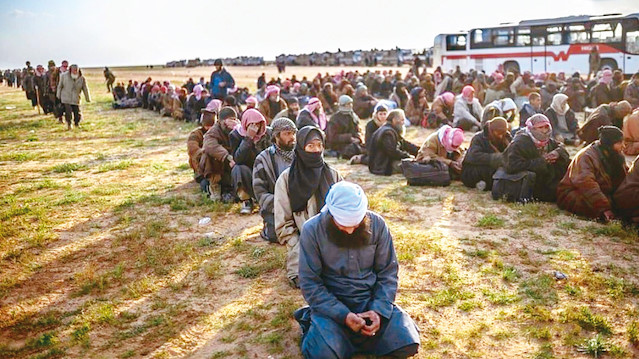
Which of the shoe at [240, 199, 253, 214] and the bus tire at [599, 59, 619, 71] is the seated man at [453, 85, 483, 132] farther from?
the bus tire at [599, 59, 619, 71]

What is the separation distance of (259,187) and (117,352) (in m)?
2.07

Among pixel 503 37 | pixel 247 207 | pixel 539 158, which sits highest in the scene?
pixel 503 37

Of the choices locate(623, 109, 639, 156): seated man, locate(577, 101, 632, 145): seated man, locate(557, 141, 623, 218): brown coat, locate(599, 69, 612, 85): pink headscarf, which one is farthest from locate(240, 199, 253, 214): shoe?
locate(599, 69, 612, 85): pink headscarf

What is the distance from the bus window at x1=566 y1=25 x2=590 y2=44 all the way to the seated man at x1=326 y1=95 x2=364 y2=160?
1551 cm

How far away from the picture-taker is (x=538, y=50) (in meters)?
23.1

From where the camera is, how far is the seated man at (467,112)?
38.3 ft

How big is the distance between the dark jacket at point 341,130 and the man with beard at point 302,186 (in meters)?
5.88

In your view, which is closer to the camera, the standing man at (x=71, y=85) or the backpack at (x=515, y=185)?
the backpack at (x=515, y=185)

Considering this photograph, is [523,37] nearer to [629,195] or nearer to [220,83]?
[220,83]

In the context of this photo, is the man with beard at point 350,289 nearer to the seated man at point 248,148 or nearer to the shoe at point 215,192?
the seated man at point 248,148

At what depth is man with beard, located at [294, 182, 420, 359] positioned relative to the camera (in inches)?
135

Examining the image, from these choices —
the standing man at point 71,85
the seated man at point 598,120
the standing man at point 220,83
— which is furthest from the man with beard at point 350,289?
the standing man at point 71,85

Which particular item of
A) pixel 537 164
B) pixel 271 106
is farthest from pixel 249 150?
pixel 271 106

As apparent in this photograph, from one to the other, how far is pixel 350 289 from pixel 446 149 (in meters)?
5.09
